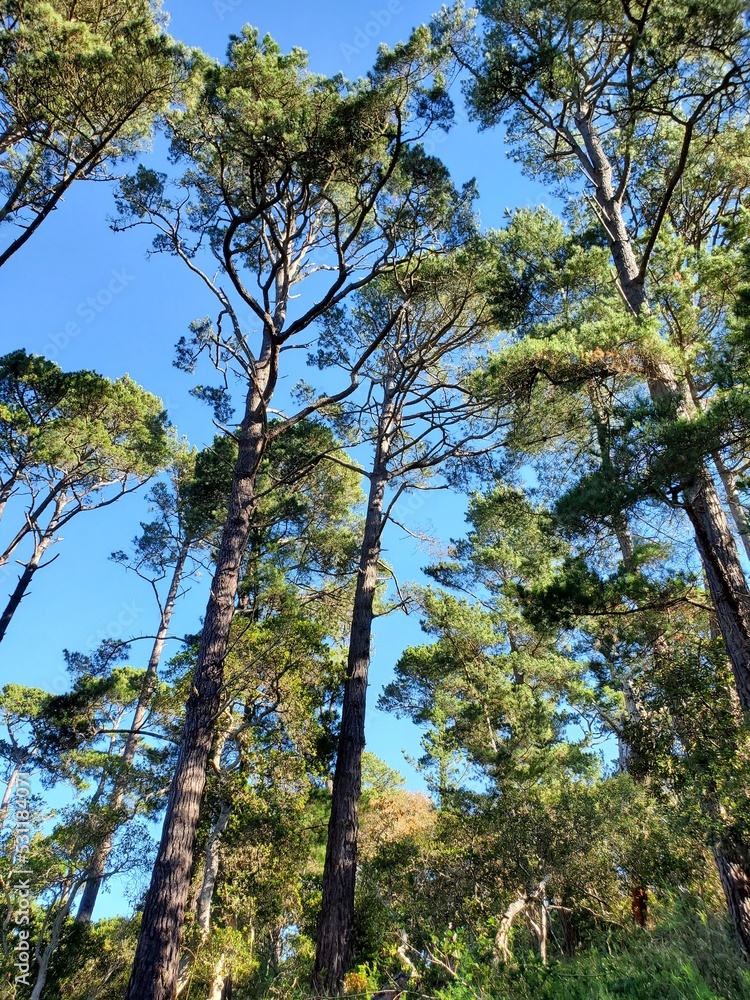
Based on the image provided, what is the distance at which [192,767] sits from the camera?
5230 millimetres

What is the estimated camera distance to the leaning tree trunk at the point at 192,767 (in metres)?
4.32

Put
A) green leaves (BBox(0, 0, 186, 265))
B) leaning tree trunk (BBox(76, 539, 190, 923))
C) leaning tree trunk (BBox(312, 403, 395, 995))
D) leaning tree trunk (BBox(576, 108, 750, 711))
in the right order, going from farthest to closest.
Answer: leaning tree trunk (BBox(76, 539, 190, 923)) → green leaves (BBox(0, 0, 186, 265)) → leaning tree trunk (BBox(312, 403, 395, 995)) → leaning tree trunk (BBox(576, 108, 750, 711))

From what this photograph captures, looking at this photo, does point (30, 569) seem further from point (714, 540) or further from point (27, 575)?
point (714, 540)

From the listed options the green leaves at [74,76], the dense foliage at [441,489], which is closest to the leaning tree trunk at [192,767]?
the dense foliage at [441,489]

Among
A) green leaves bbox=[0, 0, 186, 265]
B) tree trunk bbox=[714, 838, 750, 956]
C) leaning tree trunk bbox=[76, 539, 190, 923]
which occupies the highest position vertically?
green leaves bbox=[0, 0, 186, 265]

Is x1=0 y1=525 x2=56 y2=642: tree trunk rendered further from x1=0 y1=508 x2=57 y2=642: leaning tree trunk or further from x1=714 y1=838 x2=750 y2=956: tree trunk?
x1=714 y1=838 x2=750 y2=956: tree trunk

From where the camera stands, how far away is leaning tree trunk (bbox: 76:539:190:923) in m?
9.02

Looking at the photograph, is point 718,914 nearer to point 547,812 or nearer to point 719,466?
point 547,812

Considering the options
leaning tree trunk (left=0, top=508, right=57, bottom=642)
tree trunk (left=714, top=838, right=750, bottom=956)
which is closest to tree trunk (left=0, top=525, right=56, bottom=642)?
leaning tree trunk (left=0, top=508, right=57, bottom=642)

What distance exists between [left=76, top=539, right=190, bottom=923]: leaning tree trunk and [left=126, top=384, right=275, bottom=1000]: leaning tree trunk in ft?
3.89

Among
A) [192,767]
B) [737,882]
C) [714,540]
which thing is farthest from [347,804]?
[714,540]

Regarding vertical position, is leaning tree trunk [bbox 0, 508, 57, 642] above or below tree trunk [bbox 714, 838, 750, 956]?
above

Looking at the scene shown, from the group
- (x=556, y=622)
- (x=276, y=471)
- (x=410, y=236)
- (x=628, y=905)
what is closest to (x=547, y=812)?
(x=628, y=905)

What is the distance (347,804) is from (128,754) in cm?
897
